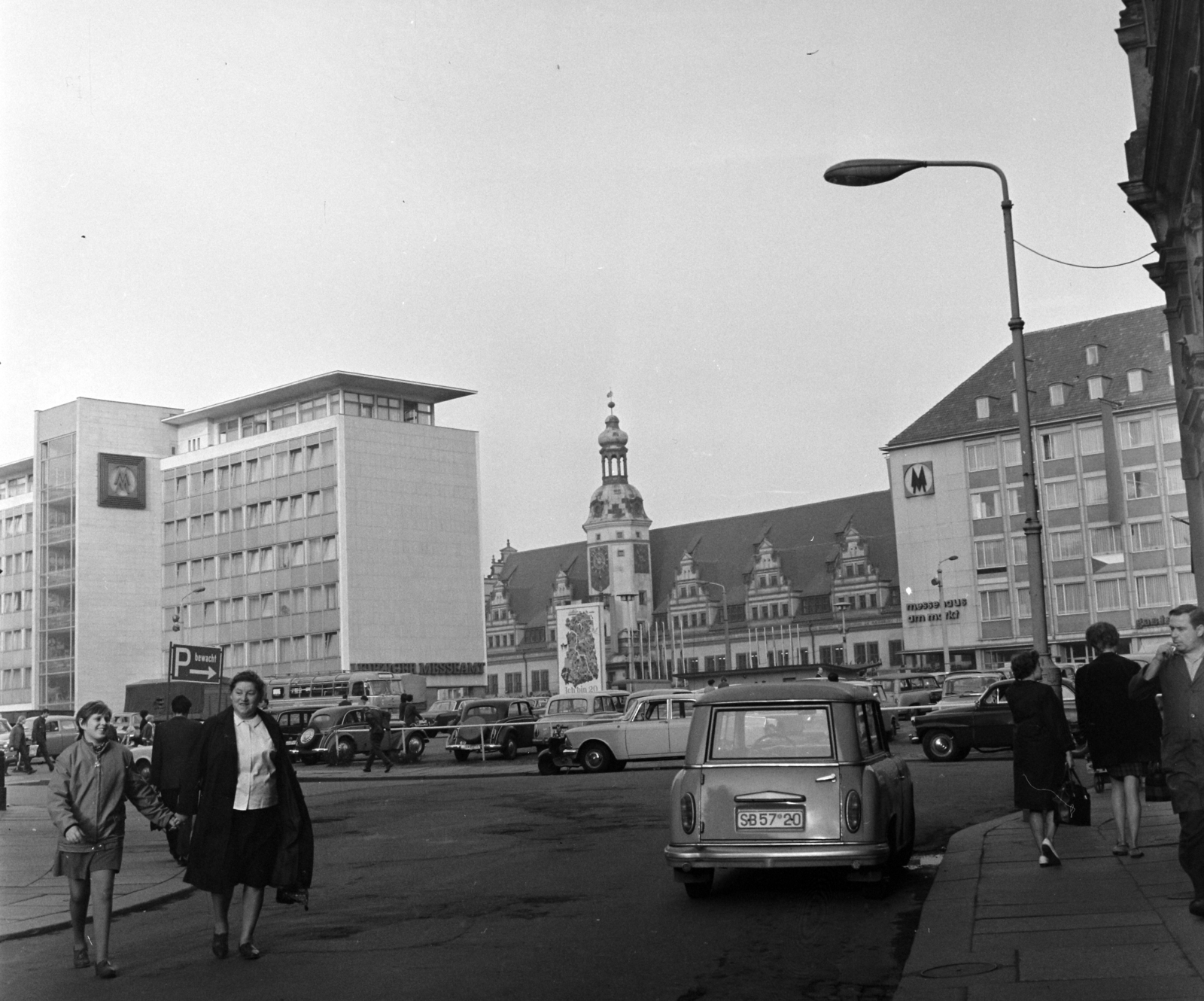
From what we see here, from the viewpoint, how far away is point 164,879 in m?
15.2

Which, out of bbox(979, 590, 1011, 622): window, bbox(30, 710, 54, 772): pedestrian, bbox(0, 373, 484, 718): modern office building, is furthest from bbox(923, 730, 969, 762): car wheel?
bbox(0, 373, 484, 718): modern office building

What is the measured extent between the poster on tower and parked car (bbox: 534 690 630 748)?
2589 cm

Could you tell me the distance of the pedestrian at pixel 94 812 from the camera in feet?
30.1

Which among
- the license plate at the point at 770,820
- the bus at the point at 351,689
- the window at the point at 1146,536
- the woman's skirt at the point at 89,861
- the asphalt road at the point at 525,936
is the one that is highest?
the window at the point at 1146,536

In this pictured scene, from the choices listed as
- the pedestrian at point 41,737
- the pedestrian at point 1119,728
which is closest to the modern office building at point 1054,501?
the pedestrian at point 41,737

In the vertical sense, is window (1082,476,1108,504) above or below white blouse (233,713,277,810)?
above

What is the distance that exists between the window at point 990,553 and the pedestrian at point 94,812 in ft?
307

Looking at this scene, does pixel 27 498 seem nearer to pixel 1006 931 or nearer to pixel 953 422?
pixel 953 422

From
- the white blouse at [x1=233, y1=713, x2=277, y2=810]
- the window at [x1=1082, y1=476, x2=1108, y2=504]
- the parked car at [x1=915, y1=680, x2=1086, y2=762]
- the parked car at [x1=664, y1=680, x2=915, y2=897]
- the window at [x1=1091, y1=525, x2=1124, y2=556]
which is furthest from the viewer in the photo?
the window at [x1=1082, y1=476, x2=1108, y2=504]

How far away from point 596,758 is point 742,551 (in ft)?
387

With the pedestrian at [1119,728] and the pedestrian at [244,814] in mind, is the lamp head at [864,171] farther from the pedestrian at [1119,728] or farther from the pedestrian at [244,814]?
the pedestrian at [244,814]

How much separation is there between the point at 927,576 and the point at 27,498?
69958mm

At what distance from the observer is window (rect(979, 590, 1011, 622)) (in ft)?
321

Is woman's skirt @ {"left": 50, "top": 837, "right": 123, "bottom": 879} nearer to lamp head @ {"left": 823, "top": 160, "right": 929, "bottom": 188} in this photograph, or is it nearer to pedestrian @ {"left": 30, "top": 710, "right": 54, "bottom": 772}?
lamp head @ {"left": 823, "top": 160, "right": 929, "bottom": 188}
